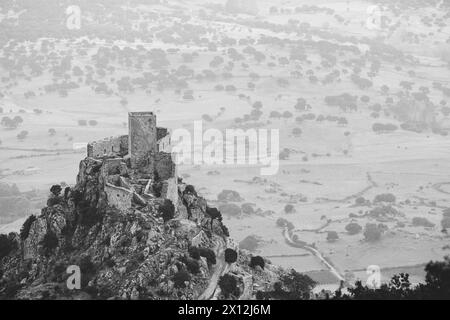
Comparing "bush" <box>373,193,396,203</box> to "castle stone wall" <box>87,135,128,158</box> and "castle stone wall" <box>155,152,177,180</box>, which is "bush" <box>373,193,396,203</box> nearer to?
"castle stone wall" <box>87,135,128,158</box>

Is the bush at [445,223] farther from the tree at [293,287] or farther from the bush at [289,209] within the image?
the tree at [293,287]

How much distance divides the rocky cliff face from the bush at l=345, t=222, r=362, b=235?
5713 centimetres

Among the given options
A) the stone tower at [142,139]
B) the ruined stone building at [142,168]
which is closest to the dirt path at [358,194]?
the ruined stone building at [142,168]

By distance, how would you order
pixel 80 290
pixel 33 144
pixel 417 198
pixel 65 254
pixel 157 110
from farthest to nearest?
pixel 157 110 < pixel 33 144 < pixel 417 198 < pixel 65 254 < pixel 80 290

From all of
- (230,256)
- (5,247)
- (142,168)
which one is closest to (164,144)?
(142,168)

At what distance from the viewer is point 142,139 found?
64.9 metres

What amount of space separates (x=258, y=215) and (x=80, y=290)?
250 feet

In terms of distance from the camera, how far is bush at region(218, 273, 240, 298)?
59875mm

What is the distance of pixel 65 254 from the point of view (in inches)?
2539

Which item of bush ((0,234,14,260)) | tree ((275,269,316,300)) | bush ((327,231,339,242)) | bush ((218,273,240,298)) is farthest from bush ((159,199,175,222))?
bush ((327,231,339,242))

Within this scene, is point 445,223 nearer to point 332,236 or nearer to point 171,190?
point 332,236

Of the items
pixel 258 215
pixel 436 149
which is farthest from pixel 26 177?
pixel 436 149

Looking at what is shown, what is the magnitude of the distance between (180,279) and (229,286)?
336 cm
